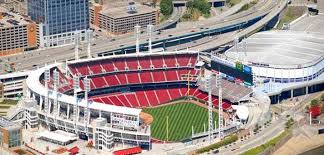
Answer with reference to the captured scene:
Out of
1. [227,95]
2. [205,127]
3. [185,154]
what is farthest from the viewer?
[227,95]

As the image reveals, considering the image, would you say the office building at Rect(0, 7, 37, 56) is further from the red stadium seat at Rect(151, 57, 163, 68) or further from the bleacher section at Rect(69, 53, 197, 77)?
the red stadium seat at Rect(151, 57, 163, 68)

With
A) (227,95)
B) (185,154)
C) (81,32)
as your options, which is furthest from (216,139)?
(81,32)

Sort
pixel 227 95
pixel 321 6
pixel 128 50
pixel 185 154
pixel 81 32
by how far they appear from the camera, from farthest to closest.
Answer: pixel 321 6, pixel 81 32, pixel 128 50, pixel 227 95, pixel 185 154

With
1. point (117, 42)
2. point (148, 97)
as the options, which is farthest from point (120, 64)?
point (117, 42)

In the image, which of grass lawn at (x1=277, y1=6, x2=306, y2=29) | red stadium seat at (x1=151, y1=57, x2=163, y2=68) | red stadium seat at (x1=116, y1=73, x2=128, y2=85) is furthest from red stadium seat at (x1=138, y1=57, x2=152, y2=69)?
grass lawn at (x1=277, y1=6, x2=306, y2=29)

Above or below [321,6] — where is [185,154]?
below

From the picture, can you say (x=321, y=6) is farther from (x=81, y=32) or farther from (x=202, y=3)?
(x=81, y=32)

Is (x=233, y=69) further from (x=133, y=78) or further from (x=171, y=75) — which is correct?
(x=133, y=78)
